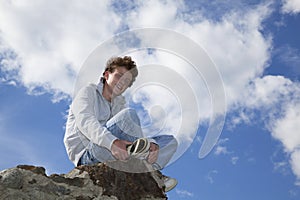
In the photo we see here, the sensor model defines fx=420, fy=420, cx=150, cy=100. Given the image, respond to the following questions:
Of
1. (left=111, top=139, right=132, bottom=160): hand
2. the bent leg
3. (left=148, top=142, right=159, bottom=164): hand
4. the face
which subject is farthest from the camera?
the face

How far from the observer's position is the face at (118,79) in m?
4.16

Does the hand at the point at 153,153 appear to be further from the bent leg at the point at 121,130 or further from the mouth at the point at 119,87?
the mouth at the point at 119,87

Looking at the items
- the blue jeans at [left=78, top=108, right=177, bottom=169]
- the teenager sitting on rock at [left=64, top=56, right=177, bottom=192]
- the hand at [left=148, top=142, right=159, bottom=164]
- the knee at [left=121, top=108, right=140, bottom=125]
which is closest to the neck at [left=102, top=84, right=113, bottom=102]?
the teenager sitting on rock at [left=64, top=56, right=177, bottom=192]

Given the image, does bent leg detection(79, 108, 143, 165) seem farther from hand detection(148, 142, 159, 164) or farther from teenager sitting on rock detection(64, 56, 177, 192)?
hand detection(148, 142, 159, 164)

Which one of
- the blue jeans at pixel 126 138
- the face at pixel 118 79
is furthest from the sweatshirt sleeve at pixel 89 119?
the face at pixel 118 79

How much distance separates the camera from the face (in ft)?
13.6

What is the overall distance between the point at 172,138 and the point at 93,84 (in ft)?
3.11

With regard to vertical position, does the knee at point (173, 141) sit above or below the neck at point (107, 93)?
below

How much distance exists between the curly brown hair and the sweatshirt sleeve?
31cm

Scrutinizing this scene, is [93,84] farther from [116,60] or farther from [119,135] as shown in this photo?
[119,135]

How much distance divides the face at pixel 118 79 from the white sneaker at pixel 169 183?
0.99m

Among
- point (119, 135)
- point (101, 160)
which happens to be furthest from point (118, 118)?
point (101, 160)

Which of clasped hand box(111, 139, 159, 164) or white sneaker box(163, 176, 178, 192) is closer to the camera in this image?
clasped hand box(111, 139, 159, 164)

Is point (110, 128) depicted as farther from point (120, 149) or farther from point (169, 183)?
point (169, 183)
